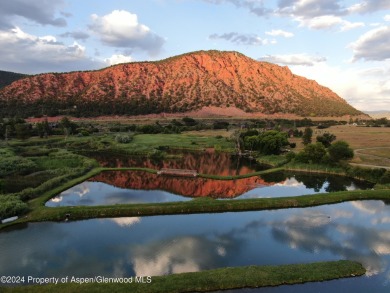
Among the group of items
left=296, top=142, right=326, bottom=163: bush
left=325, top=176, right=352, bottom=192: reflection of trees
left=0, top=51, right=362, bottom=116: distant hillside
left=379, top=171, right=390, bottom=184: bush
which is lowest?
left=325, top=176, right=352, bottom=192: reflection of trees

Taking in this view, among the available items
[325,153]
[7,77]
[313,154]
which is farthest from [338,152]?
[7,77]

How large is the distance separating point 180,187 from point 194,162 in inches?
787

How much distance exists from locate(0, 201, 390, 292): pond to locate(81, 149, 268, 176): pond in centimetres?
2324

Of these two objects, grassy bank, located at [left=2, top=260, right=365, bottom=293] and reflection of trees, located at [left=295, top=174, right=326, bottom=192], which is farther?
reflection of trees, located at [left=295, top=174, right=326, bottom=192]

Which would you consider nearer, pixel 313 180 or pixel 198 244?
pixel 198 244

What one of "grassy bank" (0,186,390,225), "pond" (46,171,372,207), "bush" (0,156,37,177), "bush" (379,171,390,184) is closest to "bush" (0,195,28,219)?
"grassy bank" (0,186,390,225)

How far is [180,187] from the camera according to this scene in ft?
149

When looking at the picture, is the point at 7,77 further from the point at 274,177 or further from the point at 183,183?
the point at 274,177

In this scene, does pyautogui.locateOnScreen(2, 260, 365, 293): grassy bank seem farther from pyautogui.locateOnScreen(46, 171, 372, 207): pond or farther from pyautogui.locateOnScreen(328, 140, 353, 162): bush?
pyautogui.locateOnScreen(328, 140, 353, 162): bush

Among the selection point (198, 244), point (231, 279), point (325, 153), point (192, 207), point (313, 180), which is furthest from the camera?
point (325, 153)

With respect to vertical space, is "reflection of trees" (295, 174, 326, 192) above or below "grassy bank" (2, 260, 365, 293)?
above

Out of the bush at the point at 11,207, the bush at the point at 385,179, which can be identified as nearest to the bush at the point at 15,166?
the bush at the point at 11,207

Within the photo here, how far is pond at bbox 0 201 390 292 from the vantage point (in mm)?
22766

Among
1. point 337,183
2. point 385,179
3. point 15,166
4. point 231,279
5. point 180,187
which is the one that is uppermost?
point 385,179
